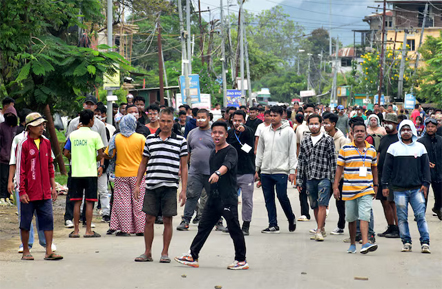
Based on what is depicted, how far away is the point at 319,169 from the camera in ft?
35.6

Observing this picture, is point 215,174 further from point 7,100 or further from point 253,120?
point 253,120

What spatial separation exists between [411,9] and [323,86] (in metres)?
49.1

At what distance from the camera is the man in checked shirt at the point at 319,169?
1073cm

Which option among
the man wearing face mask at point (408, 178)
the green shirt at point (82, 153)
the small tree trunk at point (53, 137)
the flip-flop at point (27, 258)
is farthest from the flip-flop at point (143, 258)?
the small tree trunk at point (53, 137)

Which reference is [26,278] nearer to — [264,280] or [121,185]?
A: [264,280]

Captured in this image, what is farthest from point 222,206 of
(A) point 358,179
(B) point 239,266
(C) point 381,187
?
(C) point 381,187

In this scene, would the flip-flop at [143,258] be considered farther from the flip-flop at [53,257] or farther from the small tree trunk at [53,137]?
the small tree trunk at [53,137]

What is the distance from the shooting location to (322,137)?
434 inches

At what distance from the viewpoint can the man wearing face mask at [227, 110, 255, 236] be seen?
11289 mm

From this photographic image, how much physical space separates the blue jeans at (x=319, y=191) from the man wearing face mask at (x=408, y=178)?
91 centimetres

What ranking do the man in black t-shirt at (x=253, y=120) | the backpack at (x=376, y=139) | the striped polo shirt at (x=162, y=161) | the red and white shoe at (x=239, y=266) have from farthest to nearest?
the man in black t-shirt at (x=253, y=120)
the backpack at (x=376, y=139)
the striped polo shirt at (x=162, y=161)
the red and white shoe at (x=239, y=266)

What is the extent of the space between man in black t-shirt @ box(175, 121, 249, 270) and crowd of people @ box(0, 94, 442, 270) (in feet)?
0.04

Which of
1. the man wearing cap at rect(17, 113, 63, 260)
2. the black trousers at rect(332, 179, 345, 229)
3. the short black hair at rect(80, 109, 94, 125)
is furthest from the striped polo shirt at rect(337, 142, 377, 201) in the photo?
the man wearing cap at rect(17, 113, 63, 260)

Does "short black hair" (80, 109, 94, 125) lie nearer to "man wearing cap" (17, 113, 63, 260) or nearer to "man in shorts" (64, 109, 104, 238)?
"man in shorts" (64, 109, 104, 238)
